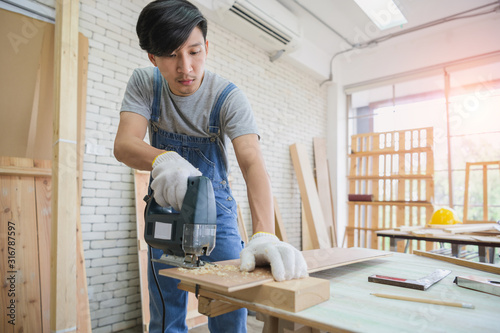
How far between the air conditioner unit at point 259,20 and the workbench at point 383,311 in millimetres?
3738

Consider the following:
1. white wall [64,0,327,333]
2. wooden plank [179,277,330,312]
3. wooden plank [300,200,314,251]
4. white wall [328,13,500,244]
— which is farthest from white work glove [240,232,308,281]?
white wall [328,13,500,244]

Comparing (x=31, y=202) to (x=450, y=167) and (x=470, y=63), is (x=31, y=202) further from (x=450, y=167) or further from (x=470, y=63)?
(x=470, y=63)

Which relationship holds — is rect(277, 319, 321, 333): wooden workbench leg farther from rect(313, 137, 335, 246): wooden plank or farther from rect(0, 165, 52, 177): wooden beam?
rect(313, 137, 335, 246): wooden plank

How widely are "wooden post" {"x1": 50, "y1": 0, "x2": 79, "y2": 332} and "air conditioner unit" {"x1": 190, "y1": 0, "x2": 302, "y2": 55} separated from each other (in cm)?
238

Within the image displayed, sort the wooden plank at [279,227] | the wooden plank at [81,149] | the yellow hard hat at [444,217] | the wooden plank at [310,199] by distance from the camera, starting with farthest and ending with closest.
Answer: the wooden plank at [310,199] < the wooden plank at [279,227] < the yellow hard hat at [444,217] < the wooden plank at [81,149]

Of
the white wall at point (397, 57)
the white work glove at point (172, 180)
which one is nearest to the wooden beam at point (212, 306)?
the white work glove at point (172, 180)

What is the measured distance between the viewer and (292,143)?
18.5ft

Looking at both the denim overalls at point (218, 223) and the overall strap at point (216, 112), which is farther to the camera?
the overall strap at point (216, 112)

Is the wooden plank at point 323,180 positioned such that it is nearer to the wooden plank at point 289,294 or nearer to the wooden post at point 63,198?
the wooden post at point 63,198

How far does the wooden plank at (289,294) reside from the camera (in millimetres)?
773

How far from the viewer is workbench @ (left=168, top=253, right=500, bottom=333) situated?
27.3 inches

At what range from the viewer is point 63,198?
1793 millimetres

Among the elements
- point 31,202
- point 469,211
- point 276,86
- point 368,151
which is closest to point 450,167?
point 469,211

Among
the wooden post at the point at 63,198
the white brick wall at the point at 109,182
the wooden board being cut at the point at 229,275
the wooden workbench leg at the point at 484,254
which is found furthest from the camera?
the white brick wall at the point at 109,182
